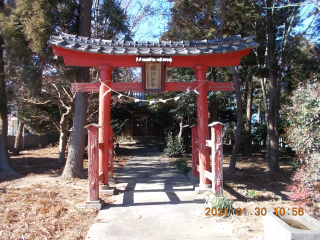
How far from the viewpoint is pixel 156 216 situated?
4473mm

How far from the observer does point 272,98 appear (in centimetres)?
1058

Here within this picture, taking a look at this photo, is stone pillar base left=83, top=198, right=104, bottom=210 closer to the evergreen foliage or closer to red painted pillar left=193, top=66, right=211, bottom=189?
red painted pillar left=193, top=66, right=211, bottom=189

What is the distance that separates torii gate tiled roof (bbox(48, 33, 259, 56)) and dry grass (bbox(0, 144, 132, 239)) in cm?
324

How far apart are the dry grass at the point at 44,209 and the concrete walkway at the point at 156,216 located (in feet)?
1.14

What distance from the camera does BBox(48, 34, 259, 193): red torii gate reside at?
548cm

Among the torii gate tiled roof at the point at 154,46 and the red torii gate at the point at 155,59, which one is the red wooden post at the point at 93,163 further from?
the torii gate tiled roof at the point at 154,46

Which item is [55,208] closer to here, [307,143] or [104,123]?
[104,123]

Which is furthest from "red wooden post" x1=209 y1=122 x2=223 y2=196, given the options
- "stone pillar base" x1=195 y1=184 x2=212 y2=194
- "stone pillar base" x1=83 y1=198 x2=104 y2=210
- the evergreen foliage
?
"stone pillar base" x1=83 y1=198 x2=104 y2=210

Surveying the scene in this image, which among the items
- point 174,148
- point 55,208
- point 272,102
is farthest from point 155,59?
point 174,148

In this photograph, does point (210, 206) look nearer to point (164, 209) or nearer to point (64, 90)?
point (164, 209)

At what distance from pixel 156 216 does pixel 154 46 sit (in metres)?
3.76

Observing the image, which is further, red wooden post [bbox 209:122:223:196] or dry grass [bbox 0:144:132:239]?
red wooden post [bbox 209:122:223:196]

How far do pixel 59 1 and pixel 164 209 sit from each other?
657 cm

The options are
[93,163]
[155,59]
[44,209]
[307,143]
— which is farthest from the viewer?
[155,59]
